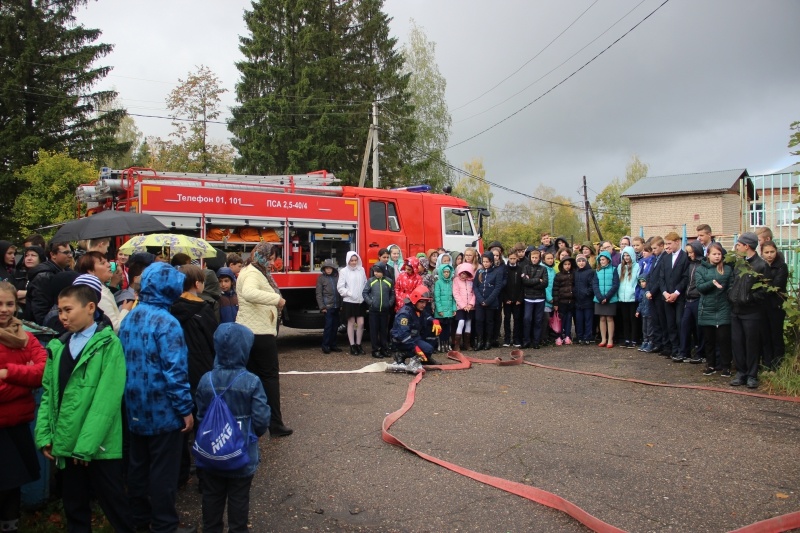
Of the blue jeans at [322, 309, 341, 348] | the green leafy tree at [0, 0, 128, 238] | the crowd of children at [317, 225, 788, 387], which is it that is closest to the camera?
the crowd of children at [317, 225, 788, 387]

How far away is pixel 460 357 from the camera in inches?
418

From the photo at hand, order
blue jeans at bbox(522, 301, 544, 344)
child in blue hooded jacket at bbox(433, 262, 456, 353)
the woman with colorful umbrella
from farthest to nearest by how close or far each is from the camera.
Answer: blue jeans at bbox(522, 301, 544, 344) < child in blue hooded jacket at bbox(433, 262, 456, 353) < the woman with colorful umbrella

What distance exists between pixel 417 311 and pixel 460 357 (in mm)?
1071

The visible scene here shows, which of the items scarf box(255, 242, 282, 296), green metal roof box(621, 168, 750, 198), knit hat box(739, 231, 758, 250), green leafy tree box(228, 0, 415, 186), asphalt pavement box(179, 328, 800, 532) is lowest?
asphalt pavement box(179, 328, 800, 532)

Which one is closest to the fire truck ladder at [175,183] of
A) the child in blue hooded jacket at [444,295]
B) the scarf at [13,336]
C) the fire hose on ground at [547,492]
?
the child in blue hooded jacket at [444,295]

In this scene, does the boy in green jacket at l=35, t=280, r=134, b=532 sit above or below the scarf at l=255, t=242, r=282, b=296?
below

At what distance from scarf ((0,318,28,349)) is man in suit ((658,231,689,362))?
9327 millimetres

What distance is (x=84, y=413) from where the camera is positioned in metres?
3.77

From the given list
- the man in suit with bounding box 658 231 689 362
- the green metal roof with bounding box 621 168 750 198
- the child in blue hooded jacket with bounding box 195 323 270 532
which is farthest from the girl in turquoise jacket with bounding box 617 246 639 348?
the green metal roof with bounding box 621 168 750 198

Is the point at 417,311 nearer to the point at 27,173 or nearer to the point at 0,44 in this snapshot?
the point at 27,173

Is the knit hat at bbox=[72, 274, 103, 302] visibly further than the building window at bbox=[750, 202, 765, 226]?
No

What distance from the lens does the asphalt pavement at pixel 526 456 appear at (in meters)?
4.41

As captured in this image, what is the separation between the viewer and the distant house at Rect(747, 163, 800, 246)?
10.9m

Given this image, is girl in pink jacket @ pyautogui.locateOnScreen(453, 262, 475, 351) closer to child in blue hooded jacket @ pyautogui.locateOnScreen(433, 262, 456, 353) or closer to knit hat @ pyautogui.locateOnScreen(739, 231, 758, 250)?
child in blue hooded jacket @ pyautogui.locateOnScreen(433, 262, 456, 353)
